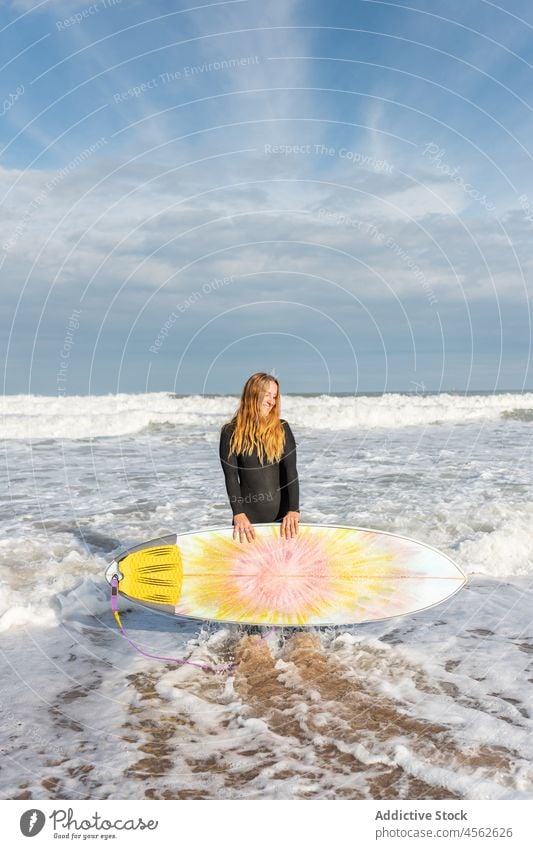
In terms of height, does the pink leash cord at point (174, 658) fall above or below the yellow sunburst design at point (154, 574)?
below

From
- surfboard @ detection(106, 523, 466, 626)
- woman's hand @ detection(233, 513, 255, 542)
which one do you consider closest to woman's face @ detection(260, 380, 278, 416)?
woman's hand @ detection(233, 513, 255, 542)

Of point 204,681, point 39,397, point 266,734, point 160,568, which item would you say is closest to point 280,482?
point 160,568

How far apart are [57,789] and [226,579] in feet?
6.31

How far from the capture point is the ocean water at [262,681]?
10.3ft

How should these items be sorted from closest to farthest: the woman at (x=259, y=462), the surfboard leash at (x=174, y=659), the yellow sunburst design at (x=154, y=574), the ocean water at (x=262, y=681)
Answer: the ocean water at (x=262, y=681)
the surfboard leash at (x=174, y=659)
the woman at (x=259, y=462)
the yellow sunburst design at (x=154, y=574)

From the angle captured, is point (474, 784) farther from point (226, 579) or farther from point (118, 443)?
point (118, 443)

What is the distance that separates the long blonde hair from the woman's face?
19 mm

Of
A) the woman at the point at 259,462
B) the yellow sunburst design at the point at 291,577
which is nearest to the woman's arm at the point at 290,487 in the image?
the woman at the point at 259,462

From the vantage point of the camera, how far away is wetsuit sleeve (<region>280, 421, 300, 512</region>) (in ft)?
15.2

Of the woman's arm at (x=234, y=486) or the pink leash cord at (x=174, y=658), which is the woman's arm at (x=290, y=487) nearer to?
the woman's arm at (x=234, y=486)

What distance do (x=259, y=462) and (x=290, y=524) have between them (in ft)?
1.74

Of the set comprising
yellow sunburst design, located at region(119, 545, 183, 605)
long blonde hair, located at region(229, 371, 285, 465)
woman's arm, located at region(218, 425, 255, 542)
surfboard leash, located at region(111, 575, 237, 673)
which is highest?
long blonde hair, located at region(229, 371, 285, 465)

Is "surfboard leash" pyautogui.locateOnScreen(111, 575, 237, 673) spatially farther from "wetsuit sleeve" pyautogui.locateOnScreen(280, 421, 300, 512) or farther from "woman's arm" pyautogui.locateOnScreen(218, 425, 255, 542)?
"wetsuit sleeve" pyautogui.locateOnScreen(280, 421, 300, 512)

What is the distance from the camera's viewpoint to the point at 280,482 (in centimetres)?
475
